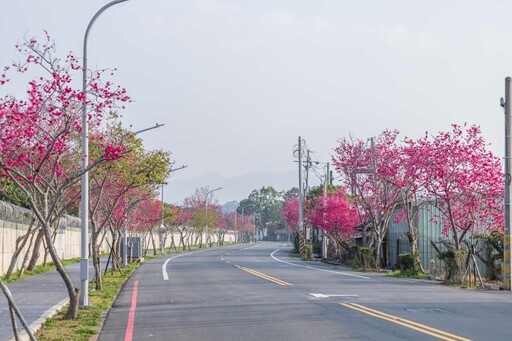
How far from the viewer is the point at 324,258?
189 ft

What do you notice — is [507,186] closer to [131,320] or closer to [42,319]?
[131,320]

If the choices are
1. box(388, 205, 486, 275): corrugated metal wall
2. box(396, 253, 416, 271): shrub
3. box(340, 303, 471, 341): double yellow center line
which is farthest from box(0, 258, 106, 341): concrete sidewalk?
box(388, 205, 486, 275): corrugated metal wall

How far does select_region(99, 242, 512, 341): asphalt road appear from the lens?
14008 millimetres

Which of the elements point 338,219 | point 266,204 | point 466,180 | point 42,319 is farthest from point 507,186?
point 266,204

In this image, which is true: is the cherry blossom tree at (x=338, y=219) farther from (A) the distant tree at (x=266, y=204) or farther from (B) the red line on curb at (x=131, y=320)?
(A) the distant tree at (x=266, y=204)

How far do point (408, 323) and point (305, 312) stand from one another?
3029mm

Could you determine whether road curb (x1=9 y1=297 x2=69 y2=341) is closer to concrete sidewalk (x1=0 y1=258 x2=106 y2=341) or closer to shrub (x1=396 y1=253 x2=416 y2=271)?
concrete sidewalk (x1=0 y1=258 x2=106 y2=341)

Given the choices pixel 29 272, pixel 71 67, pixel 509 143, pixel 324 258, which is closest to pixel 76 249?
pixel 324 258

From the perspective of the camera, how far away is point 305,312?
17625mm

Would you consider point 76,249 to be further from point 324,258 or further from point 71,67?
point 71,67

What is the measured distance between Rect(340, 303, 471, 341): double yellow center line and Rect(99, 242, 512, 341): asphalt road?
0.02 metres

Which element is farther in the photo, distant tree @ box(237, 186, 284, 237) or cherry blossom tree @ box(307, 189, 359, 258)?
distant tree @ box(237, 186, 284, 237)

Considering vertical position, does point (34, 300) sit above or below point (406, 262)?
below

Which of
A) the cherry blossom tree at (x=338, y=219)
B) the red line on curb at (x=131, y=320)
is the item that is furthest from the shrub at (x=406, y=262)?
the red line on curb at (x=131, y=320)
